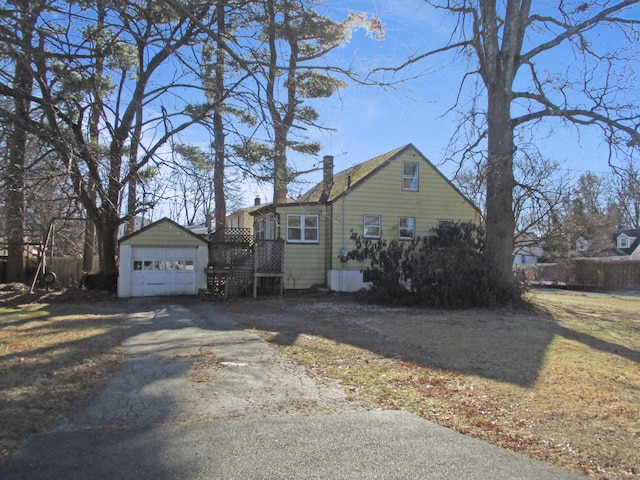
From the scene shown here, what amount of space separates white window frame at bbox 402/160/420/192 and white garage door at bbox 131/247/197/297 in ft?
32.6

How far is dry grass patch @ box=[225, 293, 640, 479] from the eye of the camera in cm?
437

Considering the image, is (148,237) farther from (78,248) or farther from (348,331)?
(78,248)

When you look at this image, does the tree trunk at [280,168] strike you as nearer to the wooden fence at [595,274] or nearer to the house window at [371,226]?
the house window at [371,226]

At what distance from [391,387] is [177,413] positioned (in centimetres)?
261

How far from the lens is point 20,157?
10.3 metres

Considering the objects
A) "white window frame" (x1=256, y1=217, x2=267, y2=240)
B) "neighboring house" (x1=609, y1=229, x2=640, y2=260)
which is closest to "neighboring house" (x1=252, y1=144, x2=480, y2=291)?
"white window frame" (x1=256, y1=217, x2=267, y2=240)

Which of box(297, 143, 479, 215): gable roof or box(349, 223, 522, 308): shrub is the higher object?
box(297, 143, 479, 215): gable roof

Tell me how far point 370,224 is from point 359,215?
2.36 ft

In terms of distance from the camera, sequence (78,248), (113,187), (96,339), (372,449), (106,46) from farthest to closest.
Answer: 1. (78,248)
2. (113,187)
3. (96,339)
4. (106,46)
5. (372,449)

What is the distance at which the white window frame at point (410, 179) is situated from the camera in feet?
71.7

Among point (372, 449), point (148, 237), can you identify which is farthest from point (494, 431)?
point (148, 237)

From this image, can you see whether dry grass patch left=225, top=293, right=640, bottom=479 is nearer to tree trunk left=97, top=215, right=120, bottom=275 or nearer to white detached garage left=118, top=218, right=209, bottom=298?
white detached garage left=118, top=218, right=209, bottom=298

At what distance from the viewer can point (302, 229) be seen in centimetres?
2066

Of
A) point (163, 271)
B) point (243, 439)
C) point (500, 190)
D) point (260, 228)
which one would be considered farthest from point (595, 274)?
point (243, 439)
